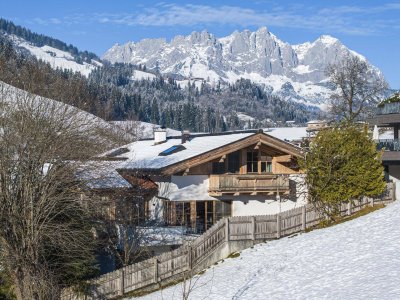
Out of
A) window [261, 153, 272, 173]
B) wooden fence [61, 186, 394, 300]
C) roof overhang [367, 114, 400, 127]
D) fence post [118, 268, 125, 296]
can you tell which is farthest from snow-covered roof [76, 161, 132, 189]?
roof overhang [367, 114, 400, 127]

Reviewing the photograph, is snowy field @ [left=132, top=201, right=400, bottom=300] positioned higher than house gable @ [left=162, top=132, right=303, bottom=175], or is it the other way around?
house gable @ [left=162, top=132, right=303, bottom=175]

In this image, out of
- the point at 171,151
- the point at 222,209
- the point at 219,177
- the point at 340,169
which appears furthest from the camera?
the point at 171,151

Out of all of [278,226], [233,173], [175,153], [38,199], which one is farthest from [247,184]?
[38,199]

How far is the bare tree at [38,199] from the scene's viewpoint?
77.3 ft

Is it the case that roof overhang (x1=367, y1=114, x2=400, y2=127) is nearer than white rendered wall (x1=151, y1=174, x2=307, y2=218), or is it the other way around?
white rendered wall (x1=151, y1=174, x2=307, y2=218)

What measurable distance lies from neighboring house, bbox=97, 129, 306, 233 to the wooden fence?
7046 mm

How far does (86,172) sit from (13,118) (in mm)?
4868

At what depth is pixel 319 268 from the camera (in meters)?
23.1

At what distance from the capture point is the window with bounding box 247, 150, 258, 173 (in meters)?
38.9

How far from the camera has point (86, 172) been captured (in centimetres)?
2769

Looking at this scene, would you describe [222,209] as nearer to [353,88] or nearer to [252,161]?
[252,161]

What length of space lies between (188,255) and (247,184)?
10618 mm

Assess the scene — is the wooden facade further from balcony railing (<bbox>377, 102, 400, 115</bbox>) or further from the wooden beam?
balcony railing (<bbox>377, 102, 400, 115</bbox>)

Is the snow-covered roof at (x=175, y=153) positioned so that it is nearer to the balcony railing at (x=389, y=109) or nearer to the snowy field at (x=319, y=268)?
the snowy field at (x=319, y=268)
